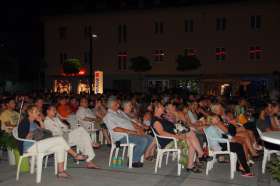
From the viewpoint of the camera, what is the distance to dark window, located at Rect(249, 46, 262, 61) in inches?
1309

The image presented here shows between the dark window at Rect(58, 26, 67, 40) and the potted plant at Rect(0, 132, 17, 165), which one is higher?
the dark window at Rect(58, 26, 67, 40)

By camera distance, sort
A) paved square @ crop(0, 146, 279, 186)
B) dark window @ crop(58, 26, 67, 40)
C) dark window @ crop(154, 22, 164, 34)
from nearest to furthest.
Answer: paved square @ crop(0, 146, 279, 186)
dark window @ crop(154, 22, 164, 34)
dark window @ crop(58, 26, 67, 40)

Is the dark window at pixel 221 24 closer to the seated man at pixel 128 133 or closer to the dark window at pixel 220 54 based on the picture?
the dark window at pixel 220 54

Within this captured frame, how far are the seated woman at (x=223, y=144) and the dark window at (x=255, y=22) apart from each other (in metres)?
27.2

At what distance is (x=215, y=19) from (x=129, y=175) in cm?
2935

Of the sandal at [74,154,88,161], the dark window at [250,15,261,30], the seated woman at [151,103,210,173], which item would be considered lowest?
the sandal at [74,154,88,161]

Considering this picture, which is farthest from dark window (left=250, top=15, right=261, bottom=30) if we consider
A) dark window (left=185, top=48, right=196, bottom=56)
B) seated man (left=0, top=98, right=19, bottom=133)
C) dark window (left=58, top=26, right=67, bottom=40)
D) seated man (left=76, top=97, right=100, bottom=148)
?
seated man (left=0, top=98, right=19, bottom=133)

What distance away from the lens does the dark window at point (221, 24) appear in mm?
34406

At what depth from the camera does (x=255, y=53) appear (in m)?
33.4

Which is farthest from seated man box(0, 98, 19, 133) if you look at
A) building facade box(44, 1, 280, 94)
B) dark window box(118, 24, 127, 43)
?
dark window box(118, 24, 127, 43)

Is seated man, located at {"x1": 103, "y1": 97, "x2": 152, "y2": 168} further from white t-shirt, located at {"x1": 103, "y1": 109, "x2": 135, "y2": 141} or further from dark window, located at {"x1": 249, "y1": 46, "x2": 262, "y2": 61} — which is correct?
dark window, located at {"x1": 249, "y1": 46, "x2": 262, "y2": 61}

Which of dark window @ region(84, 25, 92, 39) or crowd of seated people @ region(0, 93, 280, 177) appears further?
dark window @ region(84, 25, 92, 39)


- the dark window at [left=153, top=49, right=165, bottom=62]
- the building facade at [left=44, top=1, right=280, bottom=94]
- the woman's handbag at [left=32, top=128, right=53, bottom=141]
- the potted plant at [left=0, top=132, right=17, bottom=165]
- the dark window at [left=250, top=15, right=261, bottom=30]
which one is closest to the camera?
the woman's handbag at [left=32, top=128, right=53, bottom=141]

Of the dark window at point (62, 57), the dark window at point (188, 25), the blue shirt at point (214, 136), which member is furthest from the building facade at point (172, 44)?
the blue shirt at point (214, 136)
